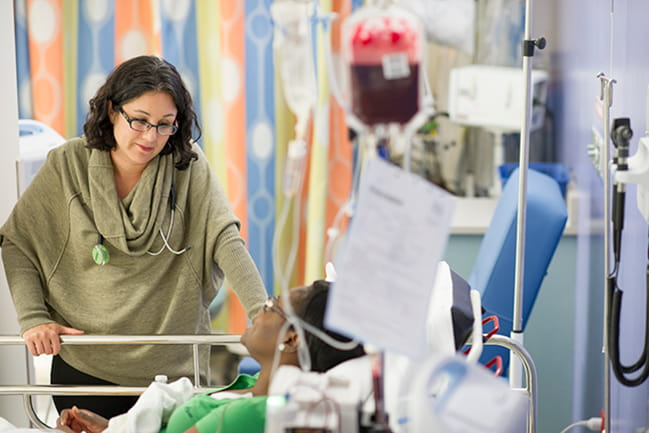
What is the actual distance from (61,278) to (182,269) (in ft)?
0.96

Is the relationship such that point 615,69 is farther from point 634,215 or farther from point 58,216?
point 58,216

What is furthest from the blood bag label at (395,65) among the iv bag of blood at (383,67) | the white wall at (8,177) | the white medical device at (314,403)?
the white wall at (8,177)

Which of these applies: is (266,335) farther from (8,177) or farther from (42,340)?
(8,177)

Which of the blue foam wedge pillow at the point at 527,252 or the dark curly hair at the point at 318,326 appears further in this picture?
the blue foam wedge pillow at the point at 527,252

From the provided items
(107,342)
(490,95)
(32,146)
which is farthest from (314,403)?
(490,95)

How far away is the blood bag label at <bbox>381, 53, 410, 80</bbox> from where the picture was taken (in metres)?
1.00

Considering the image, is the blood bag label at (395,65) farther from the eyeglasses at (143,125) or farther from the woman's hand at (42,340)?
the woman's hand at (42,340)

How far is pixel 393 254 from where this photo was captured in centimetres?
98

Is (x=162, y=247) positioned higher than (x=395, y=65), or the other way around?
(x=395, y=65)

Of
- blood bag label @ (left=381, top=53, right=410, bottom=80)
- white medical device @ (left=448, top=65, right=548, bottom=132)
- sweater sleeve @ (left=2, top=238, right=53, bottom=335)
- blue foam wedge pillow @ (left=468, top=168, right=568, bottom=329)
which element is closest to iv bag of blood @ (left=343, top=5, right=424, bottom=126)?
blood bag label @ (left=381, top=53, right=410, bottom=80)

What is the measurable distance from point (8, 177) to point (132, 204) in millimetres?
716

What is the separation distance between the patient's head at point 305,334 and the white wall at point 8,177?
125 centimetres

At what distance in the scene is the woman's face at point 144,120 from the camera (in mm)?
1926

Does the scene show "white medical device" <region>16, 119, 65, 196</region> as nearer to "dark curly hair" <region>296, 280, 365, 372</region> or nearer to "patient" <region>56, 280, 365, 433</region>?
"patient" <region>56, 280, 365, 433</region>
